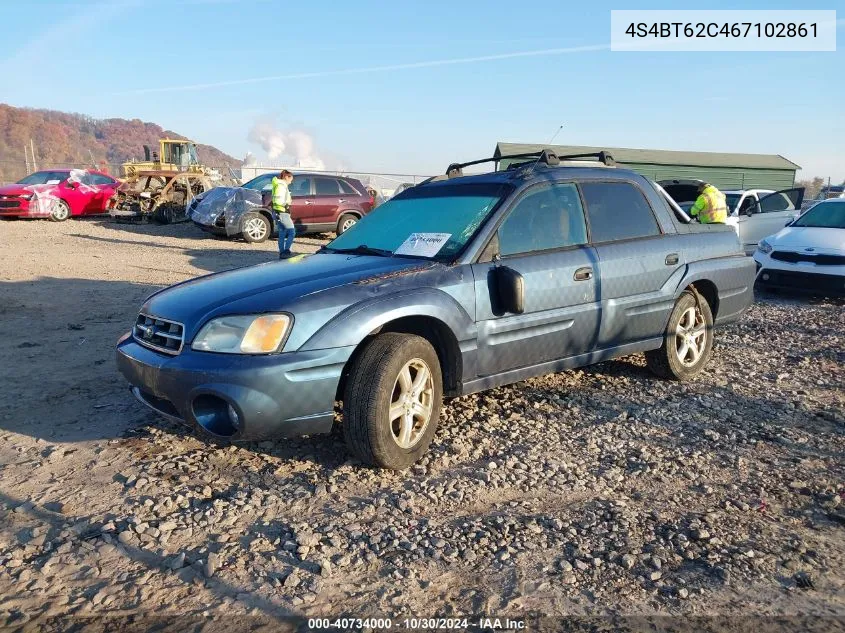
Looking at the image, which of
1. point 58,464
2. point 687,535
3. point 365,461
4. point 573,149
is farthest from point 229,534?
point 573,149

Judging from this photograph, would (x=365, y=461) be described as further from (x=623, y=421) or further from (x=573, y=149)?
(x=573, y=149)

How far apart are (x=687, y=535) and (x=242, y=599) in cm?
188

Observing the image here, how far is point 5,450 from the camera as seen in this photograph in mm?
3684

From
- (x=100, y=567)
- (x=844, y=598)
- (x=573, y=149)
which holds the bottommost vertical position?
(x=844, y=598)

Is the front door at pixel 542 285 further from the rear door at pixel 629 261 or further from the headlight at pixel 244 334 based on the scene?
the headlight at pixel 244 334

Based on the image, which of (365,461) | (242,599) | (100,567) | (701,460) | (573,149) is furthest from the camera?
(573,149)

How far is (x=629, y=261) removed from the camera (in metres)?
4.50

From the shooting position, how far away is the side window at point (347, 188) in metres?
15.6

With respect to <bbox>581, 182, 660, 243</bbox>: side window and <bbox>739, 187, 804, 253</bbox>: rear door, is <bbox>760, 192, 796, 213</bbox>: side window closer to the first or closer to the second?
<bbox>739, 187, 804, 253</bbox>: rear door

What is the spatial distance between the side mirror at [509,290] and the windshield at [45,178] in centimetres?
1871

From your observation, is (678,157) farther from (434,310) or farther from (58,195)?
(434,310)

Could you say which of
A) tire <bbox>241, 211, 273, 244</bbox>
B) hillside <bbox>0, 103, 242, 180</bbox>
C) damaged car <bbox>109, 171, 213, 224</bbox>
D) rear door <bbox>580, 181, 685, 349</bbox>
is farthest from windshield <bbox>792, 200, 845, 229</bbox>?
hillside <bbox>0, 103, 242, 180</bbox>

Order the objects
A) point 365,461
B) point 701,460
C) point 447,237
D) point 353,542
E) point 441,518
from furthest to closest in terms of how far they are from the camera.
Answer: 1. point 447,237
2. point 701,460
3. point 365,461
4. point 441,518
5. point 353,542

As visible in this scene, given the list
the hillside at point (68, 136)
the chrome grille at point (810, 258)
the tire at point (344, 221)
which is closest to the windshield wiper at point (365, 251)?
the chrome grille at point (810, 258)
